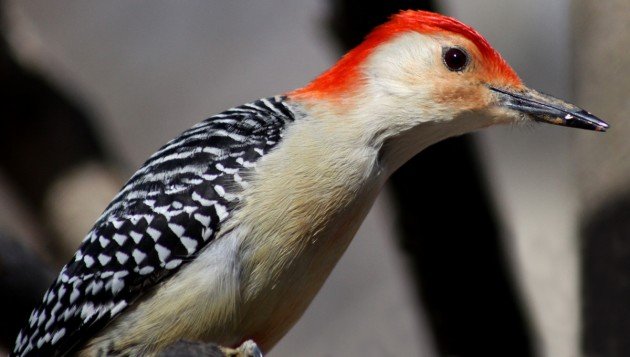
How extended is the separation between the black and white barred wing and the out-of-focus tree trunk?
4.44 feet

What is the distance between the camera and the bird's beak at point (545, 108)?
3598mm

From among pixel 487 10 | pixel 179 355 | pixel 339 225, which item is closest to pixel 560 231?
pixel 487 10

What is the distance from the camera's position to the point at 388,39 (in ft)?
12.3

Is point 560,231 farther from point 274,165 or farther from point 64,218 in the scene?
point 64,218

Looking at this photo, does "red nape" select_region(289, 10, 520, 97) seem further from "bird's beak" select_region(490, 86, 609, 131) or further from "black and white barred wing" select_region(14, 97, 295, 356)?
"black and white barred wing" select_region(14, 97, 295, 356)

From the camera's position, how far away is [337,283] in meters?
6.62

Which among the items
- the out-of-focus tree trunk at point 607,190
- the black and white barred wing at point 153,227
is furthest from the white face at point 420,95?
the out-of-focus tree trunk at point 607,190

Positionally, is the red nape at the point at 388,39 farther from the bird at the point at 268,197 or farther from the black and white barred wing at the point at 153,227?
the black and white barred wing at the point at 153,227

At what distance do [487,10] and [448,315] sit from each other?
1782mm

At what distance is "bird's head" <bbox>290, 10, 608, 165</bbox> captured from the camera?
3.54 meters

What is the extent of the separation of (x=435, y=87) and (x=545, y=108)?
44 cm

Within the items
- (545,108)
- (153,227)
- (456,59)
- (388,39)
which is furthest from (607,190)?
(153,227)

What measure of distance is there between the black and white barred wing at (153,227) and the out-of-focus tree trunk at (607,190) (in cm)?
135

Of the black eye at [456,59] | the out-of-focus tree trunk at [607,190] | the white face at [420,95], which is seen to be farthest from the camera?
the out-of-focus tree trunk at [607,190]
